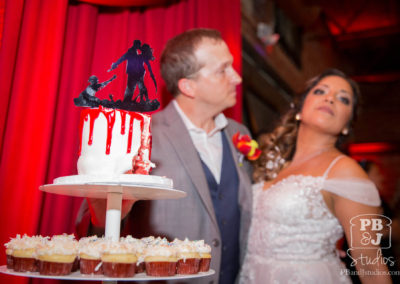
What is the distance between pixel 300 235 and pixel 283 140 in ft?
2.92

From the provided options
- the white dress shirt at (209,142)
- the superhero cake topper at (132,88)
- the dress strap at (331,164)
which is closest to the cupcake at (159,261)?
the superhero cake topper at (132,88)

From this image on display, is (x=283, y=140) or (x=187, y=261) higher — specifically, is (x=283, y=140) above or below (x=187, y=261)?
above

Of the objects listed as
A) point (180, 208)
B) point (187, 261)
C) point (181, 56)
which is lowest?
point (187, 261)

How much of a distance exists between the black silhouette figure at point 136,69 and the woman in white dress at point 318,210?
126 cm

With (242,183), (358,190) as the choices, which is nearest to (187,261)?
(242,183)

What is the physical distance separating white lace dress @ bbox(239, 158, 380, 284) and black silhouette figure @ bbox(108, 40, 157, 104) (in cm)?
126

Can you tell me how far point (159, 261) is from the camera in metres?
1.15

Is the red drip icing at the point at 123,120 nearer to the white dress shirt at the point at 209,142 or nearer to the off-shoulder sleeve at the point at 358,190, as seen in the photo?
the white dress shirt at the point at 209,142

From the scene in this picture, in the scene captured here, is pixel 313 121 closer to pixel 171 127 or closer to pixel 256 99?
pixel 171 127

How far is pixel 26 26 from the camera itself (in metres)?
1.79

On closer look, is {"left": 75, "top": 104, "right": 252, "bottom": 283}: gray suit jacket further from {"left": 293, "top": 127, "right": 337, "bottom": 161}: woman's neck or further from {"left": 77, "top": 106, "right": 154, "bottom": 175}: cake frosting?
{"left": 293, "top": 127, "right": 337, "bottom": 161}: woman's neck

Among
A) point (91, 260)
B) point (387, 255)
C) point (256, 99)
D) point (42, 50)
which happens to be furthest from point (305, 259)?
point (256, 99)

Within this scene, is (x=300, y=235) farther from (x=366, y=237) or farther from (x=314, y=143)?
(x=314, y=143)

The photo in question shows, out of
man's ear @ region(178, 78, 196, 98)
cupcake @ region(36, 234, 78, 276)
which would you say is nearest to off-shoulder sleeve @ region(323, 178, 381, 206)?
man's ear @ region(178, 78, 196, 98)
